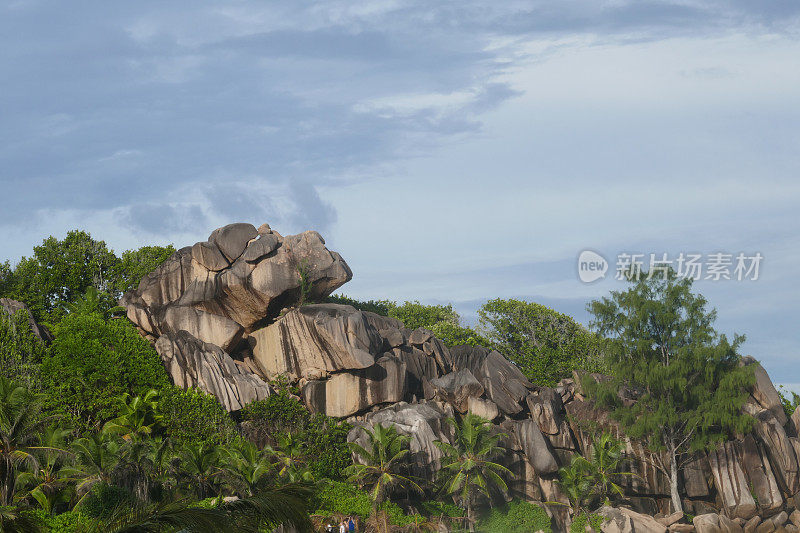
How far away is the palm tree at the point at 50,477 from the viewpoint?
34062 millimetres

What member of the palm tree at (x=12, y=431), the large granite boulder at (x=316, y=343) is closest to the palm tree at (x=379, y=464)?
the large granite boulder at (x=316, y=343)

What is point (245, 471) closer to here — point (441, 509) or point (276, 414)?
point (276, 414)

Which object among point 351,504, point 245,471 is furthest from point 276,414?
point 245,471

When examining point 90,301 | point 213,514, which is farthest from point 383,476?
point 213,514

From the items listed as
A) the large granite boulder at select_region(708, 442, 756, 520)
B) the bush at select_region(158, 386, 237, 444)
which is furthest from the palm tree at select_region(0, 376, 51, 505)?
the large granite boulder at select_region(708, 442, 756, 520)

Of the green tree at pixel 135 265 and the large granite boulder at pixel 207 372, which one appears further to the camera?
the green tree at pixel 135 265

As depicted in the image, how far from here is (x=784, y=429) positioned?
2127 inches

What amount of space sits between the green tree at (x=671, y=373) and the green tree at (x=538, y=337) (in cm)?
1194

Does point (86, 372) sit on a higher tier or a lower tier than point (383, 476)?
higher

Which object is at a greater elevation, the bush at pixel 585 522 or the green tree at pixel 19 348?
the green tree at pixel 19 348

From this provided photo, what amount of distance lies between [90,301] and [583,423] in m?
33.5

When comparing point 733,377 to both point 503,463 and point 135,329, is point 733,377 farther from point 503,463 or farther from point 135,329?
point 135,329

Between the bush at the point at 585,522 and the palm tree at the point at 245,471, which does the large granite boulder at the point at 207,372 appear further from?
the bush at the point at 585,522

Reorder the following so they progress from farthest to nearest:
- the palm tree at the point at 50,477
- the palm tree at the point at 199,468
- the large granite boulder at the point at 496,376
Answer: the large granite boulder at the point at 496,376 → the palm tree at the point at 199,468 → the palm tree at the point at 50,477
